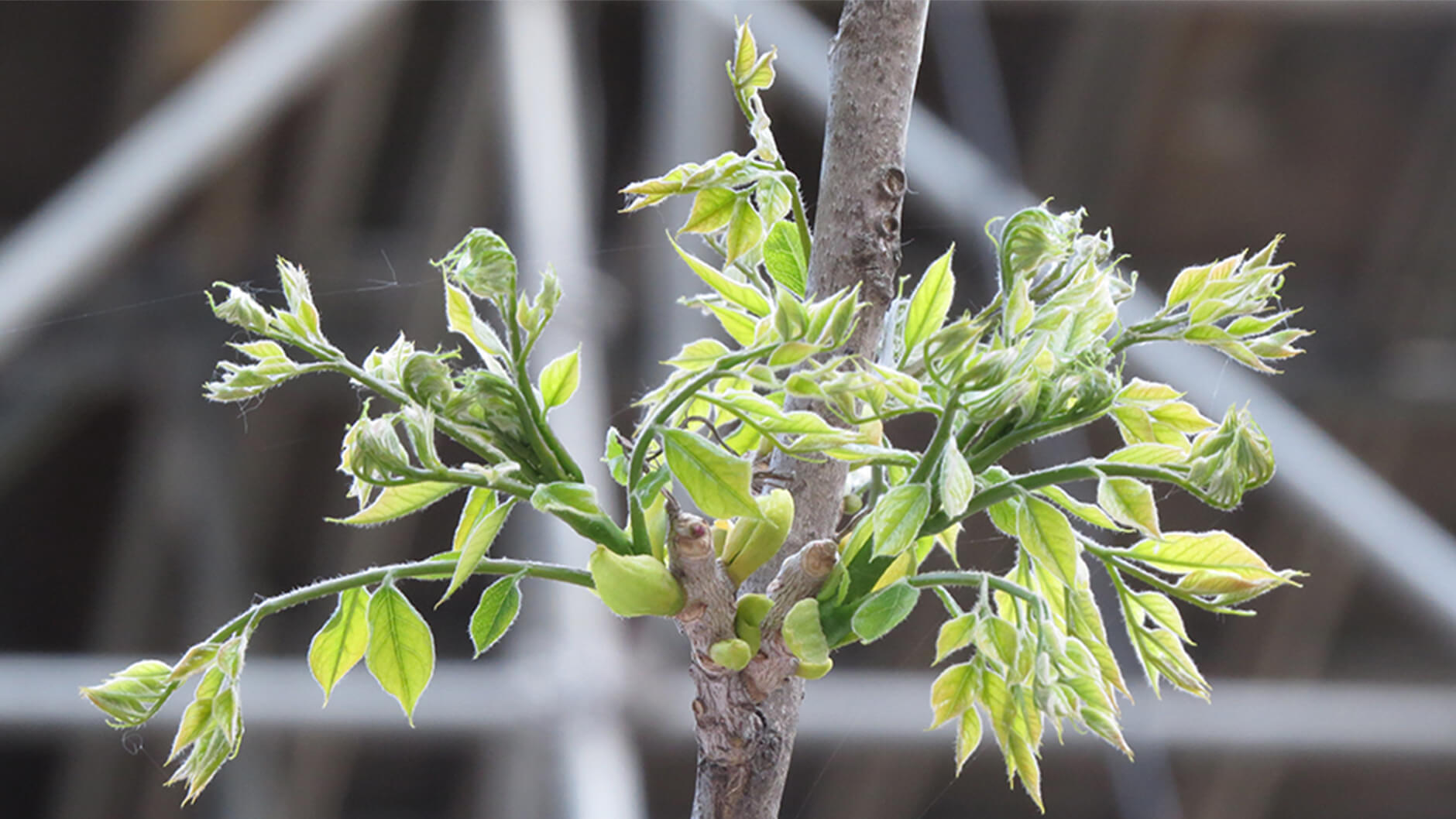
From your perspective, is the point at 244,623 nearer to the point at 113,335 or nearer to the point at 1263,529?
the point at 113,335

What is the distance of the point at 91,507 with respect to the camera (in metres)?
2.14

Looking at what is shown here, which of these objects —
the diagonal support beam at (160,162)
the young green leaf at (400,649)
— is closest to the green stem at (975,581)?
the young green leaf at (400,649)

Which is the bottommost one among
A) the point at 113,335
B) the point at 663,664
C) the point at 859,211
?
the point at 663,664

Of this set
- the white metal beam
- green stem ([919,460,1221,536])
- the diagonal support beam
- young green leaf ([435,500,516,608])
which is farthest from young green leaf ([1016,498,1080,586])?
the diagonal support beam

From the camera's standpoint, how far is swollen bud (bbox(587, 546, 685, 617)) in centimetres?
26

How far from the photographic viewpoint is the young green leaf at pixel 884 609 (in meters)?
0.26

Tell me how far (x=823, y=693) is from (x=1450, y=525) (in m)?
1.57

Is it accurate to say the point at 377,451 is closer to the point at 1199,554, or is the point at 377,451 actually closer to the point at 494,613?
the point at 494,613

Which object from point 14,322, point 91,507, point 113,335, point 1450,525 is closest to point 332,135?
point 113,335

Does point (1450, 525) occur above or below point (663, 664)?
above

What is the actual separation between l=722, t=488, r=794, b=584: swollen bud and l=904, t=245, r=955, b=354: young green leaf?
5 centimetres

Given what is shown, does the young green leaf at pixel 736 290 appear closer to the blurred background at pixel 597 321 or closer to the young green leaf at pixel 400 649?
the young green leaf at pixel 400 649

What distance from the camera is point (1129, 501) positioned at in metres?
0.27

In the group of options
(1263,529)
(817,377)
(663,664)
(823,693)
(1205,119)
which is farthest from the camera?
(1263,529)
